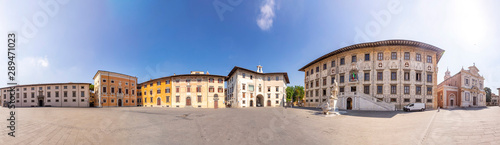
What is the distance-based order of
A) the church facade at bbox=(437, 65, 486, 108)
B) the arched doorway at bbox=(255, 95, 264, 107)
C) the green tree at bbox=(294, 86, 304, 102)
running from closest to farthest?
1. the church facade at bbox=(437, 65, 486, 108)
2. the arched doorway at bbox=(255, 95, 264, 107)
3. the green tree at bbox=(294, 86, 304, 102)

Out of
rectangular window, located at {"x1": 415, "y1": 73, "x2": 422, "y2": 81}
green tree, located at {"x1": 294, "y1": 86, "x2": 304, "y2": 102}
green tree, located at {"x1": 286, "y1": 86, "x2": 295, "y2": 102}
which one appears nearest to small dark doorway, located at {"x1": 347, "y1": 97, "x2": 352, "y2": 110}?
Answer: rectangular window, located at {"x1": 415, "y1": 73, "x2": 422, "y2": 81}

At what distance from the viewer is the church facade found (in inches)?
1178

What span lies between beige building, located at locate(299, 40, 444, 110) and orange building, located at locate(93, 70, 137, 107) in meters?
52.1

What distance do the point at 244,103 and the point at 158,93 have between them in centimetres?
2220

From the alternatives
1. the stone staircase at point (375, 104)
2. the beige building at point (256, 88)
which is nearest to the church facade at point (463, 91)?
the stone staircase at point (375, 104)

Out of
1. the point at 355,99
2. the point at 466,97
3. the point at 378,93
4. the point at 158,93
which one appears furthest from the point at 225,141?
the point at 466,97

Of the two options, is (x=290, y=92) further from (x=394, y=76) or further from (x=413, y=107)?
(x=413, y=107)

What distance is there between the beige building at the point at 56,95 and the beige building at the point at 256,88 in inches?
1590

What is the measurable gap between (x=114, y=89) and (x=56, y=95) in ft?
56.2

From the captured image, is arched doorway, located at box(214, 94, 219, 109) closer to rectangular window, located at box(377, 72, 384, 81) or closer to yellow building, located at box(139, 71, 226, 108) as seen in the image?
yellow building, located at box(139, 71, 226, 108)

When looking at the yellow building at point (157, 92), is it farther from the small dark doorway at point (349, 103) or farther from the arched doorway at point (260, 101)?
the small dark doorway at point (349, 103)

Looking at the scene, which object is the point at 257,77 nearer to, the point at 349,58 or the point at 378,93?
the point at 349,58

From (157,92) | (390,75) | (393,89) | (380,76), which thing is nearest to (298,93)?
(380,76)

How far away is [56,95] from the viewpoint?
140ft
